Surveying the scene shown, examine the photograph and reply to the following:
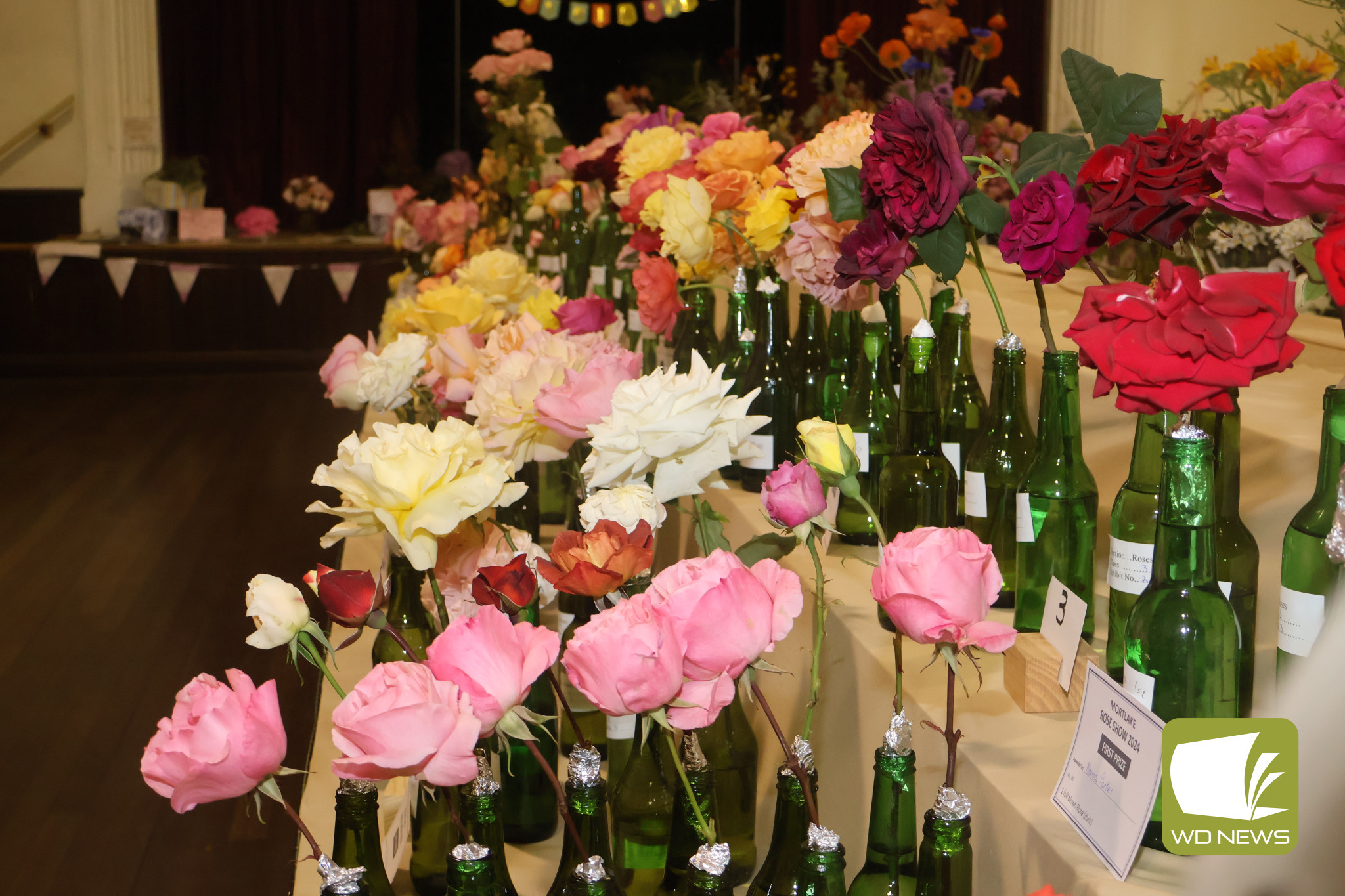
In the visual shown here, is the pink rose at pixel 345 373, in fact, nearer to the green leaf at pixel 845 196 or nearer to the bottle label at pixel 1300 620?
the green leaf at pixel 845 196

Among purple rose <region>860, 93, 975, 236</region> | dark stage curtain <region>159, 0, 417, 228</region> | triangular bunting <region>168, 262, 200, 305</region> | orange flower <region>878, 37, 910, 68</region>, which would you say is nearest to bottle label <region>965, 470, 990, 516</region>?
purple rose <region>860, 93, 975, 236</region>

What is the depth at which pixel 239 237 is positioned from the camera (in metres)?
7.21

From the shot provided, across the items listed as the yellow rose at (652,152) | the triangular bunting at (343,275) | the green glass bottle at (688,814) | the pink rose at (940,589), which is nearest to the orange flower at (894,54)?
the yellow rose at (652,152)

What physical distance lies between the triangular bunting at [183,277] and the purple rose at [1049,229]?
658 cm

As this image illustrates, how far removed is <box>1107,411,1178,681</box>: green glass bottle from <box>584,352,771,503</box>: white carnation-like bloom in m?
0.26

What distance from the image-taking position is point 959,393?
1.24 metres

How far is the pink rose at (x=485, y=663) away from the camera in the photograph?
56cm

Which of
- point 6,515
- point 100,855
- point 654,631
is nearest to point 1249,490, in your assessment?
point 654,631

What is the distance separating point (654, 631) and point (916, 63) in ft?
9.21

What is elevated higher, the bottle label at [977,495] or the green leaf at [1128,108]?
the green leaf at [1128,108]

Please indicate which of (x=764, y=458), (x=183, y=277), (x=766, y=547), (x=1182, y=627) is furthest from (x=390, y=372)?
(x=183, y=277)

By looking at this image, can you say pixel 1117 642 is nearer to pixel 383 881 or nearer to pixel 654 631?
pixel 654 631

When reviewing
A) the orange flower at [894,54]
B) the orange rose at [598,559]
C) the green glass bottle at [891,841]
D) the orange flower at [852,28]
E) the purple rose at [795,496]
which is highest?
the orange flower at [852,28]

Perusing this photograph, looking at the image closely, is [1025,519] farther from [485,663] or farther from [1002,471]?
[485,663]
